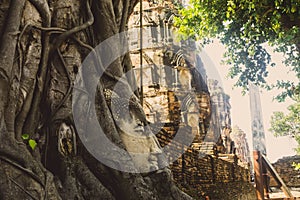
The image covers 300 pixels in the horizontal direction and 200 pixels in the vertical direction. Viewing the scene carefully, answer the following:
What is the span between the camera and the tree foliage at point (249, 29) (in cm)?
689

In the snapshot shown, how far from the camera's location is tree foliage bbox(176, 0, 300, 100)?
6895 mm

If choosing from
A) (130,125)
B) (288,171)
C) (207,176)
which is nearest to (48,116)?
(130,125)

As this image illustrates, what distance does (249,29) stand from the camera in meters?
Answer: 7.68

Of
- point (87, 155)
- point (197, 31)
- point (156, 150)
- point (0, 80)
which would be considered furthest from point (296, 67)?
point (0, 80)

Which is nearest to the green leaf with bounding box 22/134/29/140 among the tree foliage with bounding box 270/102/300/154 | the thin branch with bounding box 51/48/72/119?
the thin branch with bounding box 51/48/72/119

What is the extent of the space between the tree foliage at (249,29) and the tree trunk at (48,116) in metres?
4.40

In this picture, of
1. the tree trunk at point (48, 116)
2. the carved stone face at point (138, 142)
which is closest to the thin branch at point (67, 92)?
the tree trunk at point (48, 116)

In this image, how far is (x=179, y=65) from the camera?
19094 mm

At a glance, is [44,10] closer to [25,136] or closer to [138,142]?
[25,136]

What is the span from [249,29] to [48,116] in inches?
228

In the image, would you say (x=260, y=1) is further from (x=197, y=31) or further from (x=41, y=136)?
(x=41, y=136)

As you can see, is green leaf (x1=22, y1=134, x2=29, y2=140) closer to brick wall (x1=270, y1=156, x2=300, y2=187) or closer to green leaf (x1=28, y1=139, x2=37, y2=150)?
green leaf (x1=28, y1=139, x2=37, y2=150)

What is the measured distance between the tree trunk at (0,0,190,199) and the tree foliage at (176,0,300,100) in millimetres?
4400

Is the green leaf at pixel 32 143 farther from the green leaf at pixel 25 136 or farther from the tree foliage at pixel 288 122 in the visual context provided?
the tree foliage at pixel 288 122
